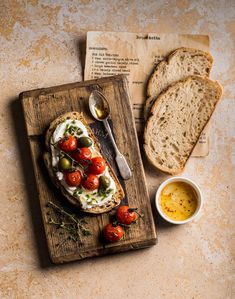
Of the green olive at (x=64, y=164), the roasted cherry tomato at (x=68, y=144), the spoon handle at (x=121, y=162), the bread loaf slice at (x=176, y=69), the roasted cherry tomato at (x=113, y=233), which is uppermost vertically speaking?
the bread loaf slice at (x=176, y=69)

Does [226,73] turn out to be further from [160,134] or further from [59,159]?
[59,159]

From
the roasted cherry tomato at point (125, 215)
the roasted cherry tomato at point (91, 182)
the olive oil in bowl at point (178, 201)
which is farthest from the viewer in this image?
the olive oil in bowl at point (178, 201)

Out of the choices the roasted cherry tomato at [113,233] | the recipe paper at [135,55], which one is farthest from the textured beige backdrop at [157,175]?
the roasted cherry tomato at [113,233]

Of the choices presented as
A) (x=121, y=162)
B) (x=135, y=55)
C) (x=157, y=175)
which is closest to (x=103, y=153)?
(x=121, y=162)

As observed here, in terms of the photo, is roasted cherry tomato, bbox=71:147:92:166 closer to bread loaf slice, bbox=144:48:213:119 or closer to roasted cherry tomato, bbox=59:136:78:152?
roasted cherry tomato, bbox=59:136:78:152

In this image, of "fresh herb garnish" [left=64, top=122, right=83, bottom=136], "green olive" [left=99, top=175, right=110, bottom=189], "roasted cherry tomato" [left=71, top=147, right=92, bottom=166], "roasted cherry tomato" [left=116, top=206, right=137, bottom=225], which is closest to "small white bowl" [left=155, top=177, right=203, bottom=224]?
"roasted cherry tomato" [left=116, top=206, right=137, bottom=225]

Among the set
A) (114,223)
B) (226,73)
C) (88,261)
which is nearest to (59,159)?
(114,223)

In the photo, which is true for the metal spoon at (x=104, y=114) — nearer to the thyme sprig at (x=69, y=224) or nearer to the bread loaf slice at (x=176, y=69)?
the bread loaf slice at (x=176, y=69)
